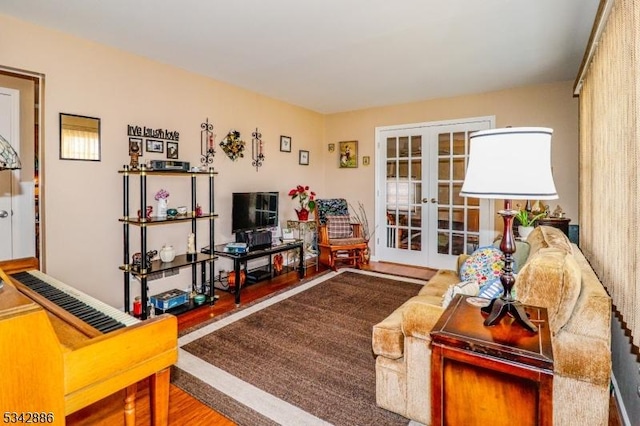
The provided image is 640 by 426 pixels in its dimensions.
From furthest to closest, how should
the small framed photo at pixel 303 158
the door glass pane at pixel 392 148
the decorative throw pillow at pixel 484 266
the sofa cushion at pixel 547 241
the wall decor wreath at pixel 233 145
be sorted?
the small framed photo at pixel 303 158 < the door glass pane at pixel 392 148 < the wall decor wreath at pixel 233 145 < the decorative throw pillow at pixel 484 266 < the sofa cushion at pixel 547 241

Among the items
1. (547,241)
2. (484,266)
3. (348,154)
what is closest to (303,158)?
(348,154)

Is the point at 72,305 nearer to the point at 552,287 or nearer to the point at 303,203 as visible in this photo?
the point at 552,287

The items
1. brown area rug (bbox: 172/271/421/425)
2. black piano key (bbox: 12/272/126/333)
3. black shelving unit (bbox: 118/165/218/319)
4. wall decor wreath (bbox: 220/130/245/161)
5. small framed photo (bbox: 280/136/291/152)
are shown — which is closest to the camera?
black piano key (bbox: 12/272/126/333)

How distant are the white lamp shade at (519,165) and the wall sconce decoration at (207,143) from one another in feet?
10.8

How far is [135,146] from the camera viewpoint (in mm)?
3211

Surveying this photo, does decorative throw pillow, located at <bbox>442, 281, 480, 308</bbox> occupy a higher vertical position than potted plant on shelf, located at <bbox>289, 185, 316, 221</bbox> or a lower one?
lower

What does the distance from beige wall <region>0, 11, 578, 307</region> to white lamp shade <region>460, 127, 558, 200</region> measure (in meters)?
3.17

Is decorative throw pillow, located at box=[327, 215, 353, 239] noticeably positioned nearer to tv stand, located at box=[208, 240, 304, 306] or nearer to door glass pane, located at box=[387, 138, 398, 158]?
tv stand, located at box=[208, 240, 304, 306]

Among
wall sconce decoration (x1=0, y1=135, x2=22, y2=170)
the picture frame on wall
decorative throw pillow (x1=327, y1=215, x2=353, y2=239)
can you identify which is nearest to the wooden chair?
decorative throw pillow (x1=327, y1=215, x2=353, y2=239)

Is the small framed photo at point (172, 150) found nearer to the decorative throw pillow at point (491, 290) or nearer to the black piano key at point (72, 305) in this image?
the black piano key at point (72, 305)

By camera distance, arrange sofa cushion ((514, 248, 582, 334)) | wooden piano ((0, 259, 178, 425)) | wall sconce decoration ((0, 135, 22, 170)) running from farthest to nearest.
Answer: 1. sofa cushion ((514, 248, 582, 334))
2. wall sconce decoration ((0, 135, 22, 170))
3. wooden piano ((0, 259, 178, 425))

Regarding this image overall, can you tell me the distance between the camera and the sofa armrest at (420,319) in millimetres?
1629

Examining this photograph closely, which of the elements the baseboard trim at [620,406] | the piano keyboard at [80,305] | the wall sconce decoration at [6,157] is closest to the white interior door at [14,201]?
the piano keyboard at [80,305]

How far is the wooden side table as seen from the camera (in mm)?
1112
